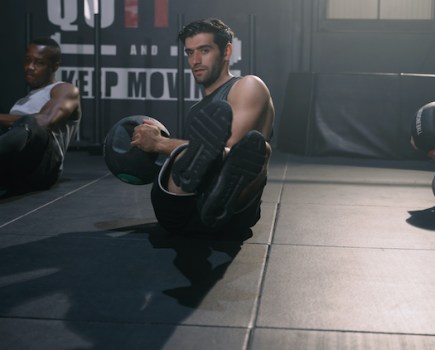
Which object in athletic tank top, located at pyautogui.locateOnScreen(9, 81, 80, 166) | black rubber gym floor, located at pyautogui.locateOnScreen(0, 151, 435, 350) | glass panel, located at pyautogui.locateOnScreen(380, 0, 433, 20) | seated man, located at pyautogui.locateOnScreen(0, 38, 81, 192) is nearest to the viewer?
black rubber gym floor, located at pyautogui.locateOnScreen(0, 151, 435, 350)

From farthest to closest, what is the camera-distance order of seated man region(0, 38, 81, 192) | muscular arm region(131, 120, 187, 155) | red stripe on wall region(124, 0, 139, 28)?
red stripe on wall region(124, 0, 139, 28) → seated man region(0, 38, 81, 192) → muscular arm region(131, 120, 187, 155)

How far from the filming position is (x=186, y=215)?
311 centimetres

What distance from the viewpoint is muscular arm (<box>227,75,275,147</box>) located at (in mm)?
3018

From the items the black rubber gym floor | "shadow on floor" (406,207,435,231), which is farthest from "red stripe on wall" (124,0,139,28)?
"shadow on floor" (406,207,435,231)

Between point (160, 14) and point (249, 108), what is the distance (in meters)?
4.74

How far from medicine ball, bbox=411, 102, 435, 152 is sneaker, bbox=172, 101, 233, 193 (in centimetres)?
209

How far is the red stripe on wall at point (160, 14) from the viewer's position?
7531 mm

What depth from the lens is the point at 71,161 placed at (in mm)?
6539

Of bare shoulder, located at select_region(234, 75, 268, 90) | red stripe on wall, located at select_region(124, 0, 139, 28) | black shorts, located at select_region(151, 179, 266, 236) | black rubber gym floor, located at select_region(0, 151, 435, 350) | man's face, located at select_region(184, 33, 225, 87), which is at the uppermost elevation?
red stripe on wall, located at select_region(124, 0, 139, 28)

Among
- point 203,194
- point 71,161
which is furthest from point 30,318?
point 71,161

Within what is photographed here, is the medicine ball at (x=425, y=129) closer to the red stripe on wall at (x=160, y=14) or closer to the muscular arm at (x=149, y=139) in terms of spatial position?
the muscular arm at (x=149, y=139)

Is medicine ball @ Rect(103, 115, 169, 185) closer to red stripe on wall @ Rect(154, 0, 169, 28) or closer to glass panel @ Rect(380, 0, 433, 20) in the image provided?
red stripe on wall @ Rect(154, 0, 169, 28)

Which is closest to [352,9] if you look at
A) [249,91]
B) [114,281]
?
[249,91]

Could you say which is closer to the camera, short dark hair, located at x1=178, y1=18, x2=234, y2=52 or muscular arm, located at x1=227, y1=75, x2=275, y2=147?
muscular arm, located at x1=227, y1=75, x2=275, y2=147
